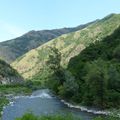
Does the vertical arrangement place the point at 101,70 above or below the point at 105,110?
above

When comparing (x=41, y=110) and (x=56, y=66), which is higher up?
(x=56, y=66)

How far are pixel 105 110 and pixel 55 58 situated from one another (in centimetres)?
4875

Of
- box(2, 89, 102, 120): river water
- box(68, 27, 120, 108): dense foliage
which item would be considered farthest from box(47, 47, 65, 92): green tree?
box(2, 89, 102, 120): river water

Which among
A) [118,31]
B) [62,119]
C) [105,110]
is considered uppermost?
[118,31]

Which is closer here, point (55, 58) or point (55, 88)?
point (55, 58)

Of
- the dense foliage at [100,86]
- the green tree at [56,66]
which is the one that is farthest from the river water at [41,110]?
the green tree at [56,66]

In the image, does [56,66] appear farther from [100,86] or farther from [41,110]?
[41,110]

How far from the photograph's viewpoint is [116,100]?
117438 millimetres

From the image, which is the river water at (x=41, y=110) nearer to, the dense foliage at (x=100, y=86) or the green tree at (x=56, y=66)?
the dense foliage at (x=100, y=86)

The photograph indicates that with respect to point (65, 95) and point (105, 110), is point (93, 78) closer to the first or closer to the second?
point (105, 110)

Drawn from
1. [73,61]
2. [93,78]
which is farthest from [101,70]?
[73,61]

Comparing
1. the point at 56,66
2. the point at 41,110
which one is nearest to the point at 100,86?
the point at 41,110

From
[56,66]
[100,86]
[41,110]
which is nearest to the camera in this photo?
[41,110]

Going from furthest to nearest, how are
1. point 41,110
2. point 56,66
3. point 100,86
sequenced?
point 56,66, point 100,86, point 41,110
